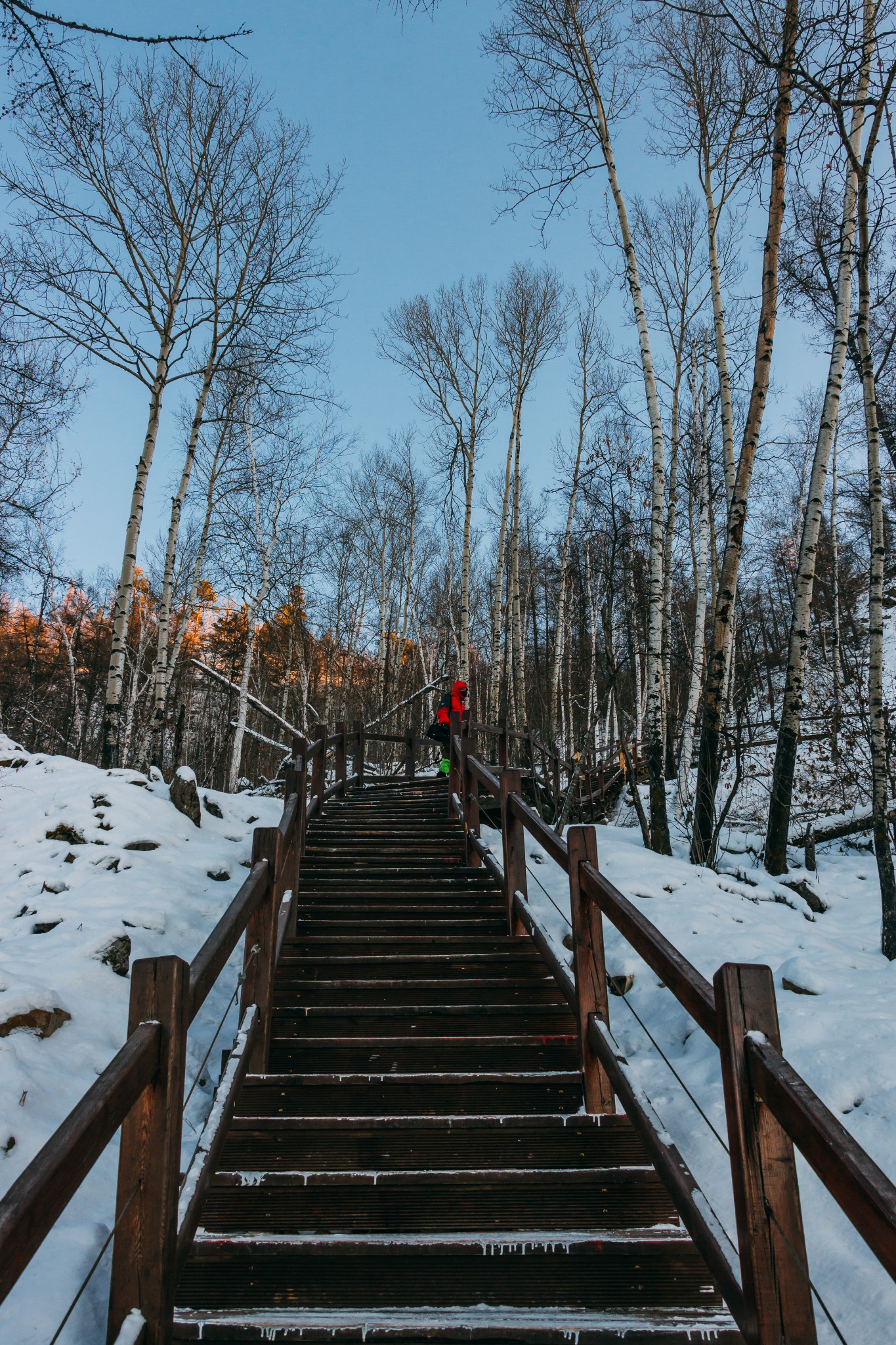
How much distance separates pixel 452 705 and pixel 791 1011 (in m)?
6.97

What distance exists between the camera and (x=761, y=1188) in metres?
1.63

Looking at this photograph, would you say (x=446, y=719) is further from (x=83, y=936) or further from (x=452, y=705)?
(x=83, y=936)

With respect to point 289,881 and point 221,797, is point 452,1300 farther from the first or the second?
point 221,797

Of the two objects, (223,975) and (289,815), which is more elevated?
(289,815)

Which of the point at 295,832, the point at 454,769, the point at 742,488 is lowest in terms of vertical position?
the point at 295,832

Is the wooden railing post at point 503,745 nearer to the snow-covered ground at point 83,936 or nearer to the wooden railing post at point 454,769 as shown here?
the wooden railing post at point 454,769

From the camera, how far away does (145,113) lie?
1118 centimetres

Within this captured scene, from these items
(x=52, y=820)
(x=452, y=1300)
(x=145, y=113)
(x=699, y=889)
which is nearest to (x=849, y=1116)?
(x=452, y=1300)

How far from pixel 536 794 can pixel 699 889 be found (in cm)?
392

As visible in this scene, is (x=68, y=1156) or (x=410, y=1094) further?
(x=410, y=1094)

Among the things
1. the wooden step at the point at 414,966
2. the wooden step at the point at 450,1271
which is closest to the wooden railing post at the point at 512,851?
the wooden step at the point at 414,966

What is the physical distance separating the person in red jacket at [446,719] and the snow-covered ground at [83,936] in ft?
10.1

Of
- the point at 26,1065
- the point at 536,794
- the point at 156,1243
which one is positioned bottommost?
the point at 26,1065

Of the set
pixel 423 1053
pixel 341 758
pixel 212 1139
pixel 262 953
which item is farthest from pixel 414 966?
pixel 341 758
